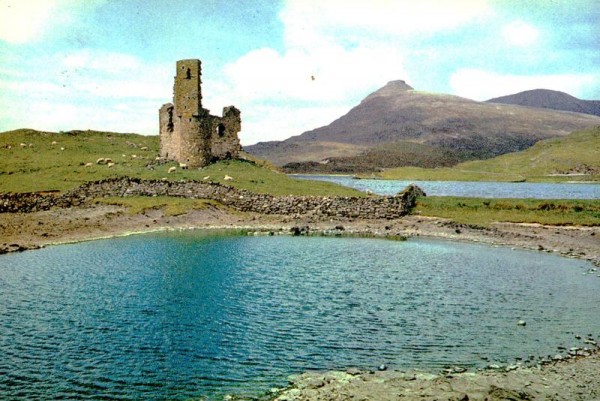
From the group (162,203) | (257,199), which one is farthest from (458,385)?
(162,203)

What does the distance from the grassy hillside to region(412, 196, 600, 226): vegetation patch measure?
457 inches

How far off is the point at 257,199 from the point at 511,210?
1318 inches

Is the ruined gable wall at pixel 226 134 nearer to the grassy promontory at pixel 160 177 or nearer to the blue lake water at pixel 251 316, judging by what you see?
the grassy promontory at pixel 160 177

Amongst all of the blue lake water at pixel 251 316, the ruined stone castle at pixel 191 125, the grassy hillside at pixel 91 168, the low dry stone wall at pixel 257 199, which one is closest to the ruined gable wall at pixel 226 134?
the ruined stone castle at pixel 191 125

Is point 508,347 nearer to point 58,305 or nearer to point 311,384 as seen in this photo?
point 311,384

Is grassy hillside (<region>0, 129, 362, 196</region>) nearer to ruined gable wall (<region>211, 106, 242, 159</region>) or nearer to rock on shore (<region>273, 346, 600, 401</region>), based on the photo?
ruined gable wall (<region>211, 106, 242, 159</region>)

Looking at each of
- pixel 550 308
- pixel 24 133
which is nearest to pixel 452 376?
pixel 550 308

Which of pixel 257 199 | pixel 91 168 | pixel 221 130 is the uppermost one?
pixel 221 130

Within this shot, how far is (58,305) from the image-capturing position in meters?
24.7

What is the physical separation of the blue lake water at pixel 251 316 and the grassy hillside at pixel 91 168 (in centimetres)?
2705

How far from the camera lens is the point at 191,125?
78.1 m

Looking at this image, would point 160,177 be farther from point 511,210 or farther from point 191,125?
point 511,210

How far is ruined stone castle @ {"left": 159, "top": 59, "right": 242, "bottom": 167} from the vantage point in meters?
A: 77.7

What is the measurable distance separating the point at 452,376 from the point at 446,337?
438 centimetres
